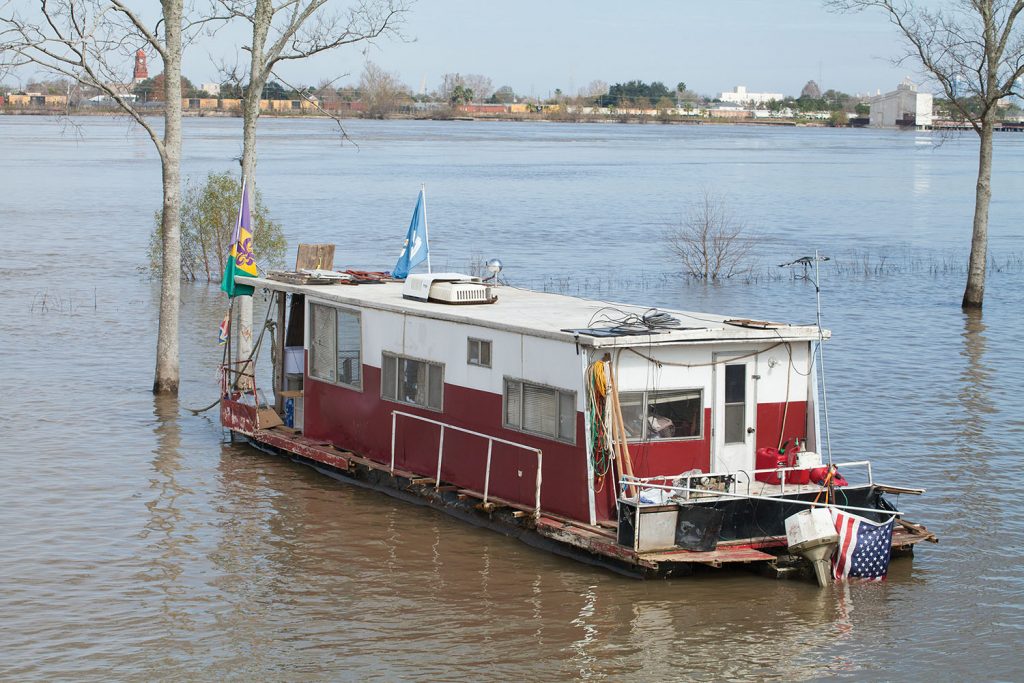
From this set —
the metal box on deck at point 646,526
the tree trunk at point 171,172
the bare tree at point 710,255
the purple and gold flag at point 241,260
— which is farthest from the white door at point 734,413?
the bare tree at point 710,255

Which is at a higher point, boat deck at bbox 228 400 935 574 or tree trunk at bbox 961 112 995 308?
tree trunk at bbox 961 112 995 308

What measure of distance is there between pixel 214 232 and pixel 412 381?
22.1 m

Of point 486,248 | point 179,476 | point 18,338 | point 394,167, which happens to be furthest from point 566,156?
point 179,476

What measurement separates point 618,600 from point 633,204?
6288 centimetres

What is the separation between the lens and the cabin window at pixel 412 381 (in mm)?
17547

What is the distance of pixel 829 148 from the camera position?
170000mm

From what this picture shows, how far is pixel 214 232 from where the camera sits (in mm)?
38500

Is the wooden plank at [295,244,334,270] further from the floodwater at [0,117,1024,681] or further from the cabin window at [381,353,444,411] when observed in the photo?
the cabin window at [381,353,444,411]

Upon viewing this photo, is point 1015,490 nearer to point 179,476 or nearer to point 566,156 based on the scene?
point 179,476

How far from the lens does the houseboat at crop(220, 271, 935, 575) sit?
48.6ft

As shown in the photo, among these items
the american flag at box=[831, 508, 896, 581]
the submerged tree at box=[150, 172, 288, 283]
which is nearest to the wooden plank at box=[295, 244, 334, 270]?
the american flag at box=[831, 508, 896, 581]

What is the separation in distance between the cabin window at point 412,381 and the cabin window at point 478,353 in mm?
663

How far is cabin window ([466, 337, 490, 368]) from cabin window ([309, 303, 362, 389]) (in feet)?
8.43

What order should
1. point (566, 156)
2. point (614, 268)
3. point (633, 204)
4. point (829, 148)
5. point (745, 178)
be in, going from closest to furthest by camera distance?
point (614, 268)
point (633, 204)
point (745, 178)
point (566, 156)
point (829, 148)
